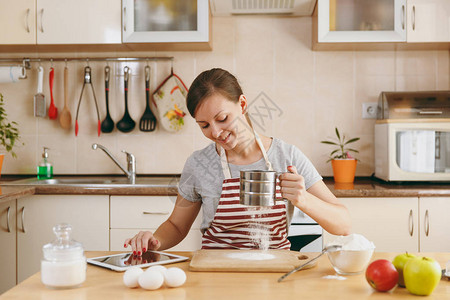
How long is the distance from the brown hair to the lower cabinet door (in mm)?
1082

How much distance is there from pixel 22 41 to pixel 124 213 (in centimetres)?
118

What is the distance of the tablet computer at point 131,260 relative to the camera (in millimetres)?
1250

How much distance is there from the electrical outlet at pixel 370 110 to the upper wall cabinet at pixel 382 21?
453 mm

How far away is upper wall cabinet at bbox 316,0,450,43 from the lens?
2.69m

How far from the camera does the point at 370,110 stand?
3.03 m

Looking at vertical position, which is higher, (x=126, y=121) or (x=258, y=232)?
(x=126, y=121)

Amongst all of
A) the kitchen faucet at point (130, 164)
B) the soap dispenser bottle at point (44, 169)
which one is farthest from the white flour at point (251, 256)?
the soap dispenser bottle at point (44, 169)

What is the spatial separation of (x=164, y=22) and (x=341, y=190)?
1349 mm

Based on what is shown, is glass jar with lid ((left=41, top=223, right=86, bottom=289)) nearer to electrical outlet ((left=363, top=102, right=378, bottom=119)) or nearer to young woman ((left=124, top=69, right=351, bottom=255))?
young woman ((left=124, top=69, right=351, bottom=255))

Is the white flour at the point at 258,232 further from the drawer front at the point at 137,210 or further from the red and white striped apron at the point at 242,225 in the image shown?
the drawer front at the point at 137,210

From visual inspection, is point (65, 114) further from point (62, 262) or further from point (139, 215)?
point (62, 262)

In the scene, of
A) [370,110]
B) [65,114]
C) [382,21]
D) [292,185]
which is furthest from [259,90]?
[292,185]

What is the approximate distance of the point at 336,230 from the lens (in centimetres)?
155

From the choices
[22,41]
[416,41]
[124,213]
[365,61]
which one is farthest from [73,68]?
[416,41]
